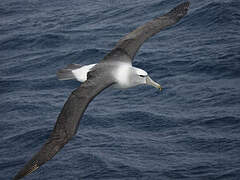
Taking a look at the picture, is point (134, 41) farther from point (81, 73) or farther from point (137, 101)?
point (137, 101)

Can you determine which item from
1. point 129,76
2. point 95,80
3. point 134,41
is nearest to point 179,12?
point 134,41

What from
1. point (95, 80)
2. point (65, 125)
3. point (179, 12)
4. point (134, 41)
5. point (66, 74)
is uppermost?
point (179, 12)

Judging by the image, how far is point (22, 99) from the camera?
1552 centimetres

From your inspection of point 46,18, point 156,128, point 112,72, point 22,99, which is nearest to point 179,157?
point 156,128

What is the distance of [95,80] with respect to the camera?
10438 mm

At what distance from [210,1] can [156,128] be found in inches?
329

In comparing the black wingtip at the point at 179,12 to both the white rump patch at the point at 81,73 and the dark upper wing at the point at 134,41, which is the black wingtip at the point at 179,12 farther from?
the white rump patch at the point at 81,73

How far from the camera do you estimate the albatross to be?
882cm

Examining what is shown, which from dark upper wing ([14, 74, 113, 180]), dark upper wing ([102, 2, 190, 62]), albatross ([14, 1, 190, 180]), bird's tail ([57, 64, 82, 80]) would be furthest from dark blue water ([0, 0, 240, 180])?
dark upper wing ([14, 74, 113, 180])

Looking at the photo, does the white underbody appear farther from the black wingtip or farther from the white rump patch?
the black wingtip

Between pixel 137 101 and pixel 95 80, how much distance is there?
13.0 ft

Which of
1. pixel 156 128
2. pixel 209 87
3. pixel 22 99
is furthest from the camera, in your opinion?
pixel 22 99

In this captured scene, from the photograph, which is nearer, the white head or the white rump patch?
the white head

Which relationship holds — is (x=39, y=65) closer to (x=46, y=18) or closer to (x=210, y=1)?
(x=46, y=18)
